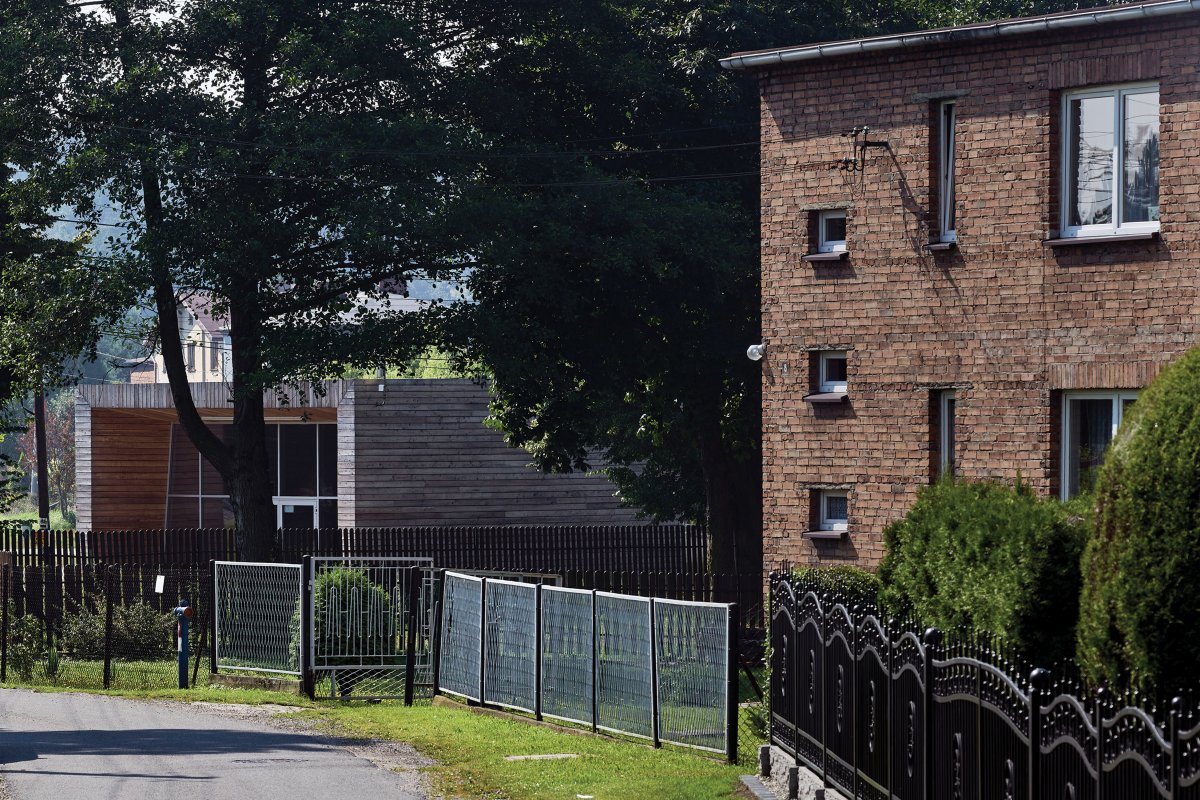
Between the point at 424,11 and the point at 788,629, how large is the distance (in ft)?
67.2

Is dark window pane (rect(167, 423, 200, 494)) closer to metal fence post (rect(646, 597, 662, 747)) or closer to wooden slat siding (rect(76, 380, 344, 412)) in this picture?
wooden slat siding (rect(76, 380, 344, 412))

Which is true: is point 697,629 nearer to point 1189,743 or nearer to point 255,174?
point 1189,743

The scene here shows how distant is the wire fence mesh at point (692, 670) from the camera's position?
16.0 meters

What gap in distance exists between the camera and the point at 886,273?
20.4 m

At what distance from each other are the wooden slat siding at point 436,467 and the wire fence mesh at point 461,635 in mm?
20931

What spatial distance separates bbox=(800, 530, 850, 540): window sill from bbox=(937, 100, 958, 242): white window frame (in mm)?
3786

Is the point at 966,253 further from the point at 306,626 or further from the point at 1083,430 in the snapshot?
the point at 306,626

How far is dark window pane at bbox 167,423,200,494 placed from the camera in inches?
2047

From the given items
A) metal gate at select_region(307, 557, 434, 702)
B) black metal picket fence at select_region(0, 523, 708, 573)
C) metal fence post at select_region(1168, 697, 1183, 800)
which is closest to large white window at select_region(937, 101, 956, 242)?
metal gate at select_region(307, 557, 434, 702)

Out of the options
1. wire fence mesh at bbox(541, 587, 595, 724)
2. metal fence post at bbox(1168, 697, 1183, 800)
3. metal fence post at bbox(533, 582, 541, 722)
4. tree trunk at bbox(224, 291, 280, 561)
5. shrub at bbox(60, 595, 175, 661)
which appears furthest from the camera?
tree trunk at bbox(224, 291, 280, 561)

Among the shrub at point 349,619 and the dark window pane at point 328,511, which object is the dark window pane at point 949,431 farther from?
the dark window pane at point 328,511

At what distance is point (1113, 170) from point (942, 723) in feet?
34.7

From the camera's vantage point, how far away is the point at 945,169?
20.1 meters

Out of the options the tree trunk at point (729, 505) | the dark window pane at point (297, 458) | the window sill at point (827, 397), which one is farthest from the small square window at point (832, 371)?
the dark window pane at point (297, 458)
